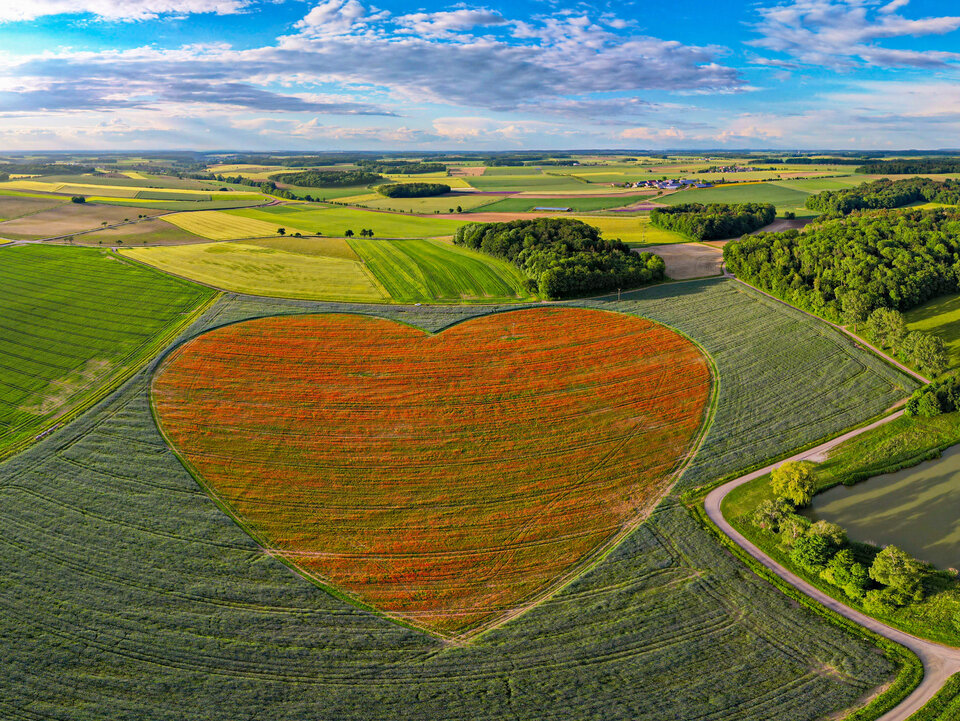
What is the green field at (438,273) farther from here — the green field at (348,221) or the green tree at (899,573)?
the green tree at (899,573)

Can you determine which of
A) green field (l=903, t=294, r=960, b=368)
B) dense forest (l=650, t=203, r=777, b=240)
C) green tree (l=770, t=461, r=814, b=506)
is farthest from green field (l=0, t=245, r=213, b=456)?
dense forest (l=650, t=203, r=777, b=240)

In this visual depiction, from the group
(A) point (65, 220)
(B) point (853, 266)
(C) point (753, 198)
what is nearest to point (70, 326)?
(A) point (65, 220)

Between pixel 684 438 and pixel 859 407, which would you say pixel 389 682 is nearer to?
pixel 684 438

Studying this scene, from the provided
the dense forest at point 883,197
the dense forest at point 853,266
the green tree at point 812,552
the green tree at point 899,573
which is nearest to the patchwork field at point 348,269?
the dense forest at point 853,266

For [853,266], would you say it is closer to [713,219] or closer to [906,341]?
[906,341]

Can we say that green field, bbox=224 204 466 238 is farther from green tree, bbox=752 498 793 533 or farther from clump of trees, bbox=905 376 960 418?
green tree, bbox=752 498 793 533
